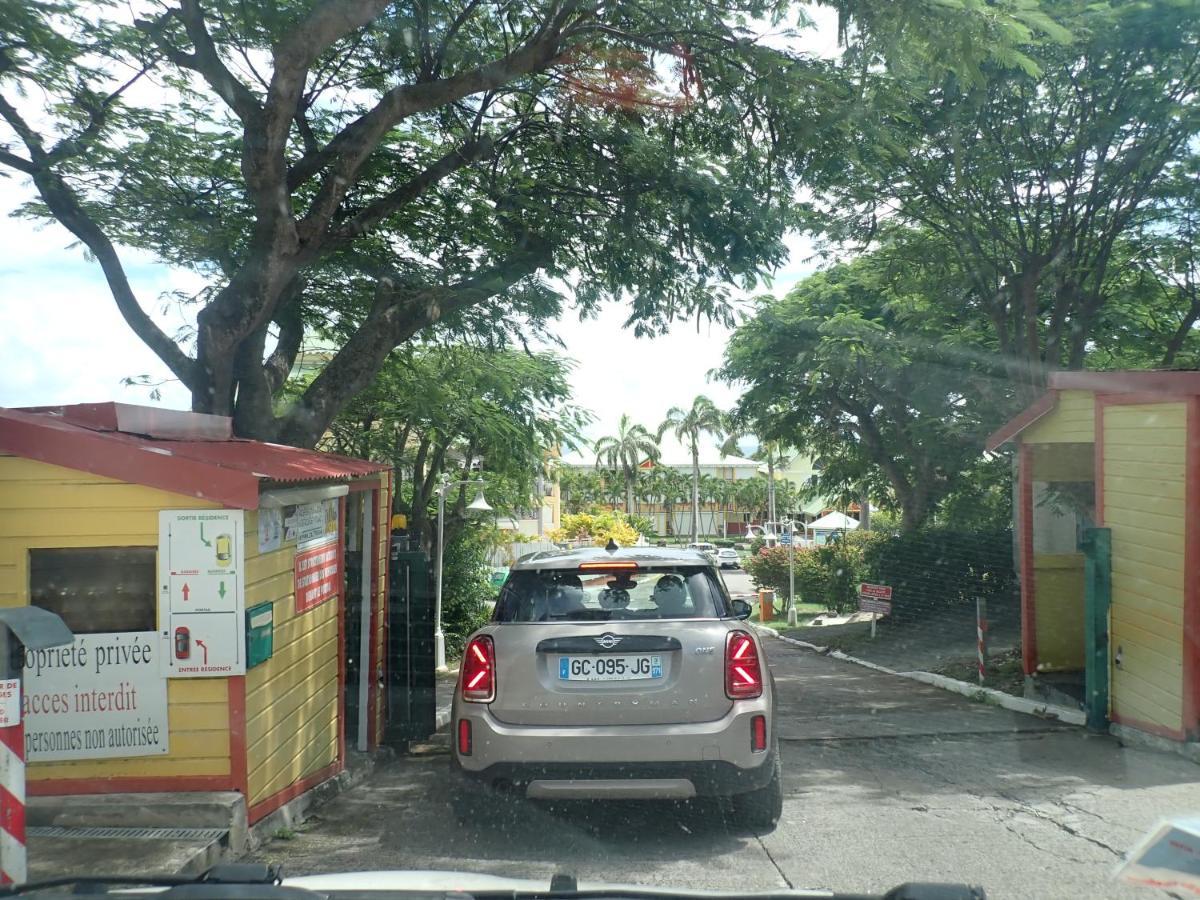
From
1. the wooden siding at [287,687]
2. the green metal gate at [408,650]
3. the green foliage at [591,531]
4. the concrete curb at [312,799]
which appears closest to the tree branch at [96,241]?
the green metal gate at [408,650]

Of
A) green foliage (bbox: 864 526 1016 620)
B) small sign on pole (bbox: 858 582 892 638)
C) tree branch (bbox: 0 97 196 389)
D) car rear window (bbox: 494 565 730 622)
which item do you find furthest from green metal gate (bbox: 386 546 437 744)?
green foliage (bbox: 864 526 1016 620)

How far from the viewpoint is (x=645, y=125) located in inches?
460

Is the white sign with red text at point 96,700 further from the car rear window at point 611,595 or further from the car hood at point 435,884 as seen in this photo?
the car hood at point 435,884

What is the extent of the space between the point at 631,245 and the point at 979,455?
1236 centimetres

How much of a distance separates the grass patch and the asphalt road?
3.88m

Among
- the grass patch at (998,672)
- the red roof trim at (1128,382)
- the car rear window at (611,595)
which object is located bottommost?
the grass patch at (998,672)

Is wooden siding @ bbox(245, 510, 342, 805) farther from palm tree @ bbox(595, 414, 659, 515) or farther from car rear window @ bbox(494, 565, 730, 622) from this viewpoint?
palm tree @ bbox(595, 414, 659, 515)

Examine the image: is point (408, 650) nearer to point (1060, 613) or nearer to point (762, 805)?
point (762, 805)

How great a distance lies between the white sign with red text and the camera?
574 cm

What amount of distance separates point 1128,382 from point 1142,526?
1.24 meters

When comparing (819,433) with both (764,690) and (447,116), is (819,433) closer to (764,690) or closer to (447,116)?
(447,116)

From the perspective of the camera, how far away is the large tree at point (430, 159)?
932 centimetres

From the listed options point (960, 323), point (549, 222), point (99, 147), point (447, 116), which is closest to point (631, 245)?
point (549, 222)

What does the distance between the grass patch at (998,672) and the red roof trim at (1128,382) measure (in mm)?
3697
